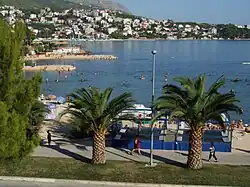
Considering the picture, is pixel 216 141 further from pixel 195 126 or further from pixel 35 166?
pixel 35 166

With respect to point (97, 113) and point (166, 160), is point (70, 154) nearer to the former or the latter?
point (97, 113)

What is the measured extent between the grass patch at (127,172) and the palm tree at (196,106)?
99 centimetres

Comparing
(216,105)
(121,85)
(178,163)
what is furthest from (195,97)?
(121,85)

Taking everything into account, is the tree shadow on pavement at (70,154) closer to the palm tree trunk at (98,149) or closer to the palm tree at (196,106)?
the palm tree trunk at (98,149)

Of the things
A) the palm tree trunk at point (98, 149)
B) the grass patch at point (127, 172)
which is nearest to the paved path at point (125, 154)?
the grass patch at point (127, 172)

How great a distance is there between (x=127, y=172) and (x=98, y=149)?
5.98 ft

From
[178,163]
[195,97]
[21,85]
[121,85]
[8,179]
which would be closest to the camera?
[21,85]

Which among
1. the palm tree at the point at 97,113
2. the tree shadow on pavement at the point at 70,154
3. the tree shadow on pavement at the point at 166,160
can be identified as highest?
the palm tree at the point at 97,113

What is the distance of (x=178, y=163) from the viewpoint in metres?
18.9

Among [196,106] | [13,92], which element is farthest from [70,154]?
[13,92]

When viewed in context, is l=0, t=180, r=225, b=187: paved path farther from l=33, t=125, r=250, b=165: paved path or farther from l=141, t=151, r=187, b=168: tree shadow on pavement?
l=33, t=125, r=250, b=165: paved path

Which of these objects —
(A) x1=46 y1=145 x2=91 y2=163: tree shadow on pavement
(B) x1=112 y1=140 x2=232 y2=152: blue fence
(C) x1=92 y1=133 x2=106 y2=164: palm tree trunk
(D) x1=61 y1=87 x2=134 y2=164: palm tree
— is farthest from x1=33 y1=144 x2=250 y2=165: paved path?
(D) x1=61 y1=87 x2=134 y2=164: palm tree

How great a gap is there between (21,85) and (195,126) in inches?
276

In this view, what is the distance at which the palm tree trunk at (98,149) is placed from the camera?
719 inches
